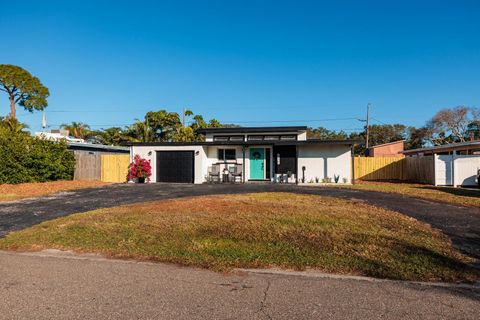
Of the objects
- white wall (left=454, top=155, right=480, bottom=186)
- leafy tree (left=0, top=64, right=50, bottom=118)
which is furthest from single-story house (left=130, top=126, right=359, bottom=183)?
leafy tree (left=0, top=64, right=50, bottom=118)

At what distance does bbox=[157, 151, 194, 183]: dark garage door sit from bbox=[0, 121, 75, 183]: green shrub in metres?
5.76

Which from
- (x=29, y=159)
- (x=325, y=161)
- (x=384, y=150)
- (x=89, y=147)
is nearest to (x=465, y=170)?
(x=325, y=161)

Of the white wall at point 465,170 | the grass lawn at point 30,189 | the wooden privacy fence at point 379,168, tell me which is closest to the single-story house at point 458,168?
the white wall at point 465,170

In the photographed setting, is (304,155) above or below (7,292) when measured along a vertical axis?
above

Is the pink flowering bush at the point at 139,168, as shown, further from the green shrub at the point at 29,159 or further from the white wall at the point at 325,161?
the white wall at the point at 325,161

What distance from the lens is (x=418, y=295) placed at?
135 inches

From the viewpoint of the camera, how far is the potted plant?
19.4 metres

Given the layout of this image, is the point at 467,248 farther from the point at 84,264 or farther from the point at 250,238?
the point at 84,264

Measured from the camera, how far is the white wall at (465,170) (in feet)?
56.8

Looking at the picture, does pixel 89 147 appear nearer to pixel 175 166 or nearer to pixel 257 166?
pixel 175 166

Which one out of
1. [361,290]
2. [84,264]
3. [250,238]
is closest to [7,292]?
[84,264]

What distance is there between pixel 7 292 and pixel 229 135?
18576mm

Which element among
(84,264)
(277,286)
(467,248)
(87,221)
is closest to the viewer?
(277,286)

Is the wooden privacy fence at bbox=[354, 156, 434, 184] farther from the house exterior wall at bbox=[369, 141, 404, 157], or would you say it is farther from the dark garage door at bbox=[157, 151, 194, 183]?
the dark garage door at bbox=[157, 151, 194, 183]
